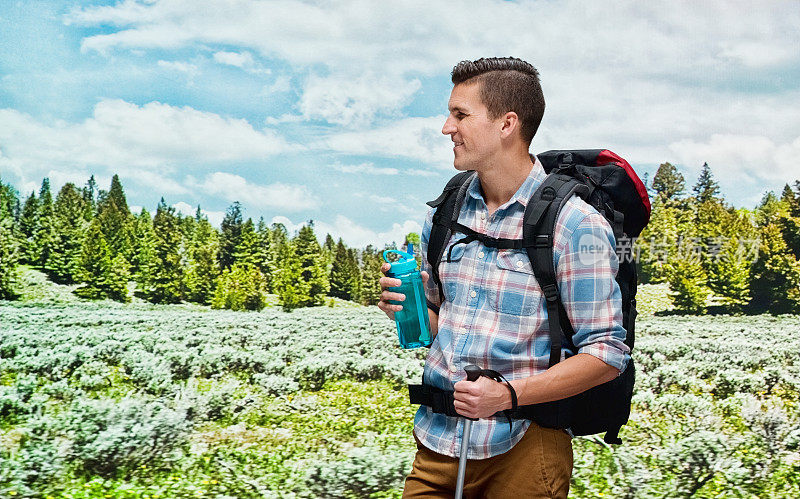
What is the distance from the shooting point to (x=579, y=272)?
2.00 meters

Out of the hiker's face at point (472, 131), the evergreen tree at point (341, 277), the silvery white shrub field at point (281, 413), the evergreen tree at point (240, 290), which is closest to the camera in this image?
the hiker's face at point (472, 131)

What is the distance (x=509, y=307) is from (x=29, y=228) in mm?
12438

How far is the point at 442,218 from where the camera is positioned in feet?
7.78

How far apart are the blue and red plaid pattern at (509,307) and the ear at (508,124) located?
0.15m

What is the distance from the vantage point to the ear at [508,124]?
2.18 meters

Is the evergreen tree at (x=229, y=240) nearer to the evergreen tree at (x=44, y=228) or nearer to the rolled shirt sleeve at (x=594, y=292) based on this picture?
the evergreen tree at (x=44, y=228)

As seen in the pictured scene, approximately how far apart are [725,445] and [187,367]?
5.70 meters

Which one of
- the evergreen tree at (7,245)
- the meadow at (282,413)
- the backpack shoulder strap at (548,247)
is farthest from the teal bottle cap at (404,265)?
the evergreen tree at (7,245)

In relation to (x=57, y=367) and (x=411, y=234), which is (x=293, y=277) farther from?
(x=57, y=367)

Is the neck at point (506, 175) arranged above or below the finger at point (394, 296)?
above

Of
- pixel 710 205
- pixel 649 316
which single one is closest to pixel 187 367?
pixel 649 316

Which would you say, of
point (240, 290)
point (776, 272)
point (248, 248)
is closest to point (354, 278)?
point (248, 248)

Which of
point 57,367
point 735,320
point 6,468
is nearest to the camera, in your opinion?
point 6,468

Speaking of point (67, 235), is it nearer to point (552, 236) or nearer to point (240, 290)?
point (240, 290)
